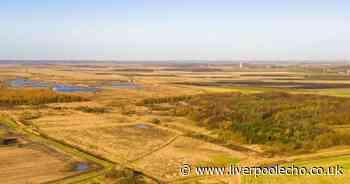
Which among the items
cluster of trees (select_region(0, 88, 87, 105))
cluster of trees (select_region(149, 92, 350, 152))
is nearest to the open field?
cluster of trees (select_region(149, 92, 350, 152))

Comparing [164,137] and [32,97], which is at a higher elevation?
[32,97]

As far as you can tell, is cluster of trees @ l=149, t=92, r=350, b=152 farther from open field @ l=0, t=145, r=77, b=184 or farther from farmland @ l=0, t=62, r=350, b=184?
open field @ l=0, t=145, r=77, b=184

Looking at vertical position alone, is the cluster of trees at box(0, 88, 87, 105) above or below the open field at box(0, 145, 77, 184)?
above

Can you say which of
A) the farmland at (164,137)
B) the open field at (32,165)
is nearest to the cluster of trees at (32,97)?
the farmland at (164,137)

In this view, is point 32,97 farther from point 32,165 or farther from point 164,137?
point 32,165

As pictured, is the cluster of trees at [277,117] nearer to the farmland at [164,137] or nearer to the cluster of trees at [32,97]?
the farmland at [164,137]

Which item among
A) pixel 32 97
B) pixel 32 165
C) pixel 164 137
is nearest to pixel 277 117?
pixel 164 137
